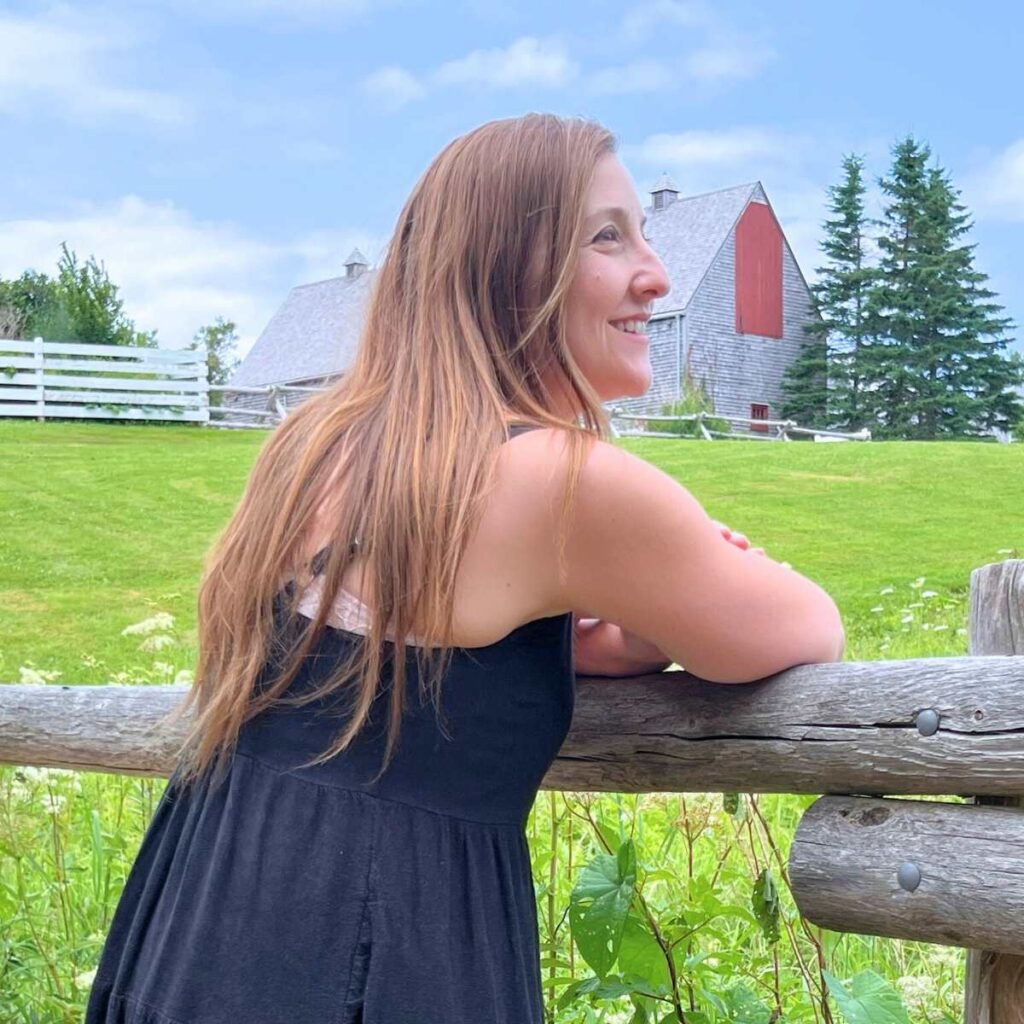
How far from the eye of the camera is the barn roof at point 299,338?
115 feet

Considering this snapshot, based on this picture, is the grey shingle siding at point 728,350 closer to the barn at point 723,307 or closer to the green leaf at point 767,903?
the barn at point 723,307

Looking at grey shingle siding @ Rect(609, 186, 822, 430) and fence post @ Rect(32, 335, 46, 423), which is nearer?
fence post @ Rect(32, 335, 46, 423)

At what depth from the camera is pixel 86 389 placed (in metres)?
21.7

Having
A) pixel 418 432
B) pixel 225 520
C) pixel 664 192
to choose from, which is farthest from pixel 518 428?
pixel 664 192

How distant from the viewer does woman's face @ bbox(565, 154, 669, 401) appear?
1616mm

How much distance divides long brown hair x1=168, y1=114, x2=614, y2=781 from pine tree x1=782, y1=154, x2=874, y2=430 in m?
30.9

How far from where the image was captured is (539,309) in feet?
5.14

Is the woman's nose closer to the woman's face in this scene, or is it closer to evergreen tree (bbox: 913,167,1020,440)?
the woman's face

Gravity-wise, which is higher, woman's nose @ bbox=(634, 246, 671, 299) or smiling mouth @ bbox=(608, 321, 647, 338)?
woman's nose @ bbox=(634, 246, 671, 299)

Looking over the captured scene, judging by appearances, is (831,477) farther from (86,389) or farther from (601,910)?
(601,910)

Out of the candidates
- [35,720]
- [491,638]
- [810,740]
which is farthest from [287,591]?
[35,720]

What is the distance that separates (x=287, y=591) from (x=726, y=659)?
51 cm

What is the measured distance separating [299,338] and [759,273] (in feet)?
42.4

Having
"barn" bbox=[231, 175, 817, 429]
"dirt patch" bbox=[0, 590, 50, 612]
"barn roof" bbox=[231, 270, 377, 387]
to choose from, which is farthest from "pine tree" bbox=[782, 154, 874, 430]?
"dirt patch" bbox=[0, 590, 50, 612]
